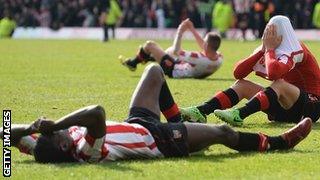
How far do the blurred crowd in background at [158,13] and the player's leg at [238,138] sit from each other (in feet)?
115

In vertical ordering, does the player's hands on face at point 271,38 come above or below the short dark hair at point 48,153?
above

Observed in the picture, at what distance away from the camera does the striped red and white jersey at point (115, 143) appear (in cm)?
794

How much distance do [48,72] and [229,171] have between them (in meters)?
13.8

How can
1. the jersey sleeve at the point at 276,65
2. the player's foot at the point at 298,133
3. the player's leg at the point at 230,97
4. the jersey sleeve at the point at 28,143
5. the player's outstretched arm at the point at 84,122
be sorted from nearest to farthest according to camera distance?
the player's outstretched arm at the point at 84,122, the jersey sleeve at the point at 28,143, the player's foot at the point at 298,133, the jersey sleeve at the point at 276,65, the player's leg at the point at 230,97

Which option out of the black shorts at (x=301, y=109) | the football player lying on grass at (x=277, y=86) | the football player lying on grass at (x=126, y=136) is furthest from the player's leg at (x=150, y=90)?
the black shorts at (x=301, y=109)

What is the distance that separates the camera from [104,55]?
29719 millimetres

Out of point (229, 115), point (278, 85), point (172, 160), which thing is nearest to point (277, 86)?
point (278, 85)

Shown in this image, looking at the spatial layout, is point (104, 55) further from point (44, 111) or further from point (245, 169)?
point (245, 169)

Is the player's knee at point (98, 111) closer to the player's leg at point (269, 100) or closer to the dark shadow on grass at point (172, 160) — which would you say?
the dark shadow on grass at point (172, 160)

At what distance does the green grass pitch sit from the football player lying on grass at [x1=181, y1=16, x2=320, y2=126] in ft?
0.80

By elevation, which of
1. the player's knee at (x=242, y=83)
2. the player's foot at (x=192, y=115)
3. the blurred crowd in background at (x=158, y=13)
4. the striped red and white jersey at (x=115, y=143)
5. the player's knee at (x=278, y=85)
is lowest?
the blurred crowd in background at (x=158, y=13)

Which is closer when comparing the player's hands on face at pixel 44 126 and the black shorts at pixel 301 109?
the player's hands on face at pixel 44 126

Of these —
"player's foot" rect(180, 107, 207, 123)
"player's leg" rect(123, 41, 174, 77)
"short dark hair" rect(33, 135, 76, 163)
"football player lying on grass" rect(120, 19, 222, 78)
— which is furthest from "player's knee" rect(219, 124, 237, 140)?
"player's leg" rect(123, 41, 174, 77)

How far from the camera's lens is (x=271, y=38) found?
1058 cm
